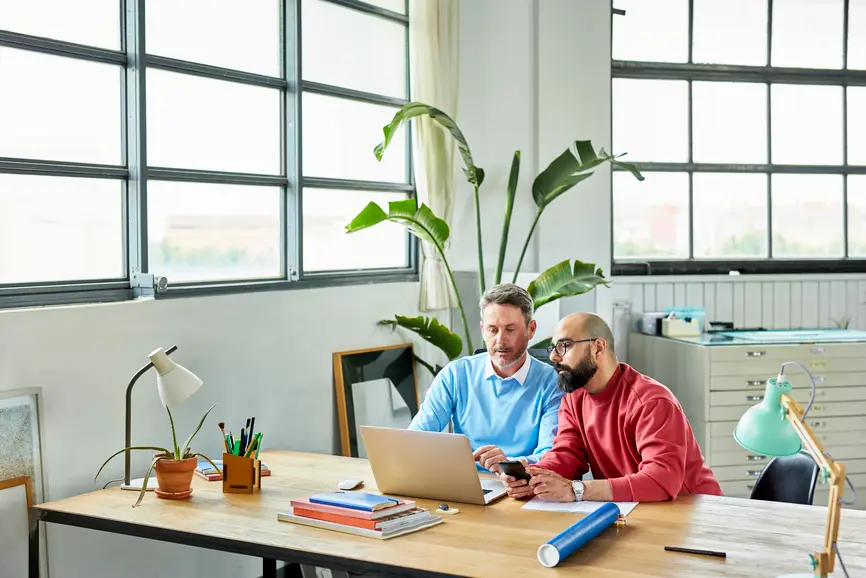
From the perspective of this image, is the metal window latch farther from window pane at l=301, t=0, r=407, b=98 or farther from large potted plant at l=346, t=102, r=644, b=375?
window pane at l=301, t=0, r=407, b=98

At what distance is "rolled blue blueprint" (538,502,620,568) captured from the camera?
234 cm

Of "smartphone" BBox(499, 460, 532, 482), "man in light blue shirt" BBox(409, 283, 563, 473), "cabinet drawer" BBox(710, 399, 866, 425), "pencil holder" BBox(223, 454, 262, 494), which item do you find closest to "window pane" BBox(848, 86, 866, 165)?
"cabinet drawer" BBox(710, 399, 866, 425)

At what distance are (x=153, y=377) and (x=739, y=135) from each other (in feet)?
14.3

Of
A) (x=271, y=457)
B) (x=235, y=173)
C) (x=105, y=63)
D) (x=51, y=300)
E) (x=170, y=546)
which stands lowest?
(x=170, y=546)

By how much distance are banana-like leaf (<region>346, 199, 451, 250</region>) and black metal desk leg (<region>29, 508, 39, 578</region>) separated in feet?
7.04

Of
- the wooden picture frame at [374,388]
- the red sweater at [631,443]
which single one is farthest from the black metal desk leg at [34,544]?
the wooden picture frame at [374,388]

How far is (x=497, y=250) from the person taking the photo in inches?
236

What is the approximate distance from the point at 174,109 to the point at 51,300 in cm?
100

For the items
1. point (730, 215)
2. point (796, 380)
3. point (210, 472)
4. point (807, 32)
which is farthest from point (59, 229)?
point (807, 32)

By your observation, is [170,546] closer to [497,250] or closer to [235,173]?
[235,173]

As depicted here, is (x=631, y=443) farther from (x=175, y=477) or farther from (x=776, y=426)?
(x=175, y=477)

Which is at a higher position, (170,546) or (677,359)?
(677,359)

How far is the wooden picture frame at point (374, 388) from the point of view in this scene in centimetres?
495

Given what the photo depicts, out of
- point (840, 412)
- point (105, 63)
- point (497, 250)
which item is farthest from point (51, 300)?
point (840, 412)
